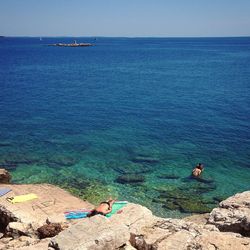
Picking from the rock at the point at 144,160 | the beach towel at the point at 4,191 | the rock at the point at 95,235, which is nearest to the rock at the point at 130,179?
the rock at the point at 144,160

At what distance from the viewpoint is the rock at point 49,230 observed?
1471cm

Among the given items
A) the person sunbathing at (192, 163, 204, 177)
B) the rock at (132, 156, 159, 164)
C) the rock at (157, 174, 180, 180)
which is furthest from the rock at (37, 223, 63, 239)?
the rock at (132, 156, 159, 164)

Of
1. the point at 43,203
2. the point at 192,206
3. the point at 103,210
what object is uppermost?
the point at 103,210

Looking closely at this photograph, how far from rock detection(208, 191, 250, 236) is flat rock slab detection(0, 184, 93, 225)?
9.35m

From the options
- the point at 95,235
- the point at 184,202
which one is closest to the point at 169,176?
the point at 184,202

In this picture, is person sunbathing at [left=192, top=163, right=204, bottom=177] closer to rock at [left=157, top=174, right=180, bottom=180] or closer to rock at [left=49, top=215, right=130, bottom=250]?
rock at [left=157, top=174, right=180, bottom=180]

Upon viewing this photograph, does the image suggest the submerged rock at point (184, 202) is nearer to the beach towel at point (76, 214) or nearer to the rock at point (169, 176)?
the rock at point (169, 176)

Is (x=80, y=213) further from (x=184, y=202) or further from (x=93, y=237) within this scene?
(x=93, y=237)

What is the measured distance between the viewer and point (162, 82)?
76875 mm

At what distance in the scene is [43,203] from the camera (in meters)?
22.0

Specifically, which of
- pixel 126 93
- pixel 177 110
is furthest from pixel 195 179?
pixel 126 93

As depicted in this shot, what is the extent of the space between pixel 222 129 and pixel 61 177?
20.9 m

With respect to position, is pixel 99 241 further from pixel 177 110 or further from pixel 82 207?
pixel 177 110

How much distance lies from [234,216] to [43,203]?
41.9ft
